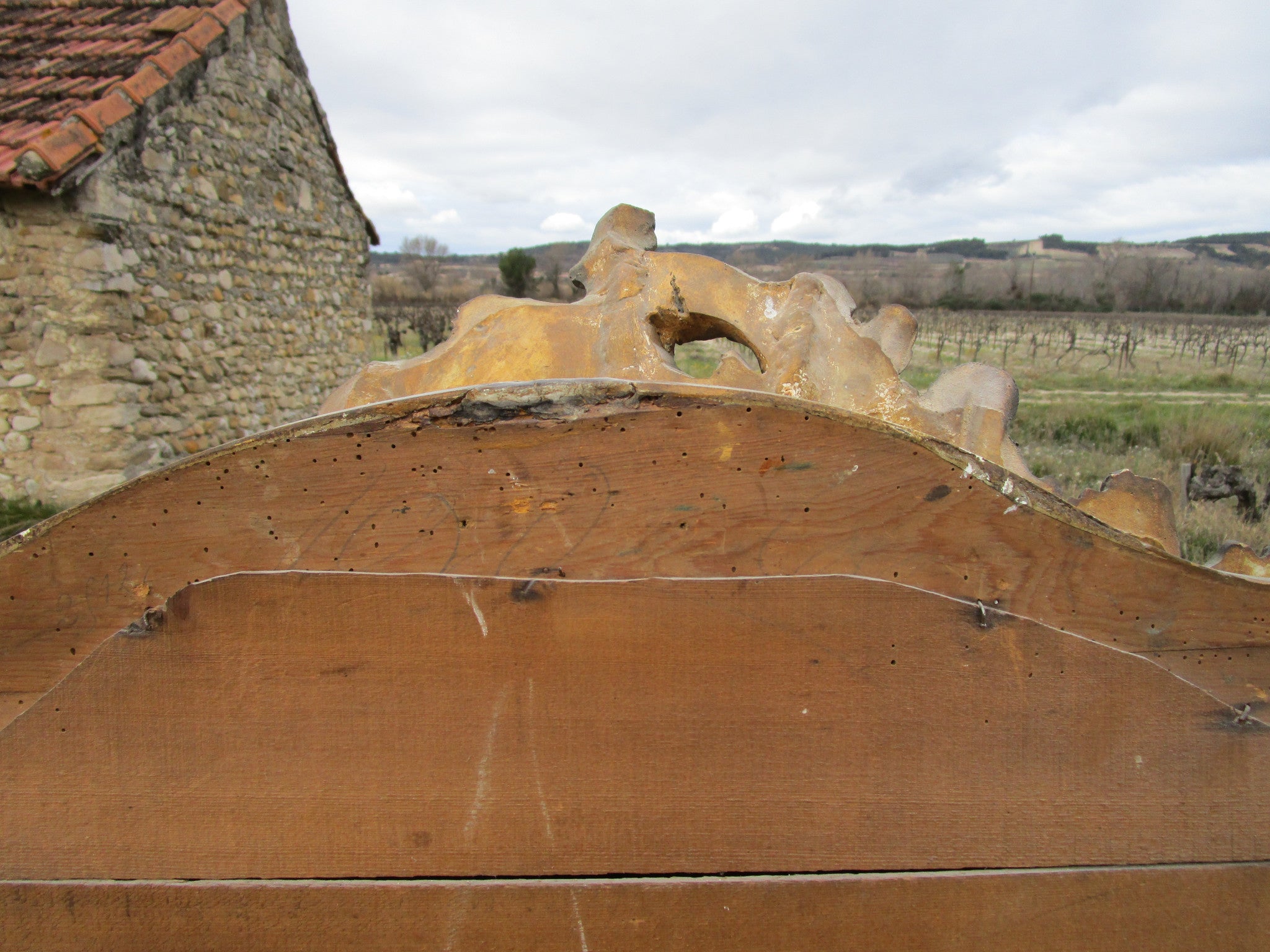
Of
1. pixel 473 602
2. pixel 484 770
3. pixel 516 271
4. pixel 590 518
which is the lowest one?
pixel 484 770

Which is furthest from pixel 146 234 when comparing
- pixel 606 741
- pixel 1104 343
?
pixel 1104 343

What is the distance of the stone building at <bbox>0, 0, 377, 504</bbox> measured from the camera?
216 inches

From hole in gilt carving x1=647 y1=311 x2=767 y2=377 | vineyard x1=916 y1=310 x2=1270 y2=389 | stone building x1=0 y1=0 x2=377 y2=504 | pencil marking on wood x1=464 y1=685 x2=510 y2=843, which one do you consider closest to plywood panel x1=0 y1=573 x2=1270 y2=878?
pencil marking on wood x1=464 y1=685 x2=510 y2=843

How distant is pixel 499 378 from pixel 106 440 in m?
5.93

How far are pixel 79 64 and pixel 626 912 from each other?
819cm

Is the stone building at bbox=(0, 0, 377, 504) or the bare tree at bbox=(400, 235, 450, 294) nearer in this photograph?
the stone building at bbox=(0, 0, 377, 504)

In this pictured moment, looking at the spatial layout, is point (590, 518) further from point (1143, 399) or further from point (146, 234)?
point (1143, 399)

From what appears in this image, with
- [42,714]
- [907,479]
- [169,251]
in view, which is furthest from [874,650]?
[169,251]

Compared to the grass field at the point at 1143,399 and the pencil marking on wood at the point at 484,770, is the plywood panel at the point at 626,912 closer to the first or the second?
the pencil marking on wood at the point at 484,770

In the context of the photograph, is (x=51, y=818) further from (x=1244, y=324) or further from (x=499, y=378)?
(x=1244, y=324)

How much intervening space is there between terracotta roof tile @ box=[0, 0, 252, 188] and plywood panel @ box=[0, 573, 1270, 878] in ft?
19.7

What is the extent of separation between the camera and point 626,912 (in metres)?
1.05

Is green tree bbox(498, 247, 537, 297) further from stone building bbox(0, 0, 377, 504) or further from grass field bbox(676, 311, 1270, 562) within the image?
stone building bbox(0, 0, 377, 504)

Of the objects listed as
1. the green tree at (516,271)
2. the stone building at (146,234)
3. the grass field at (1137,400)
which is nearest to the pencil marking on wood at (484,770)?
the grass field at (1137,400)
